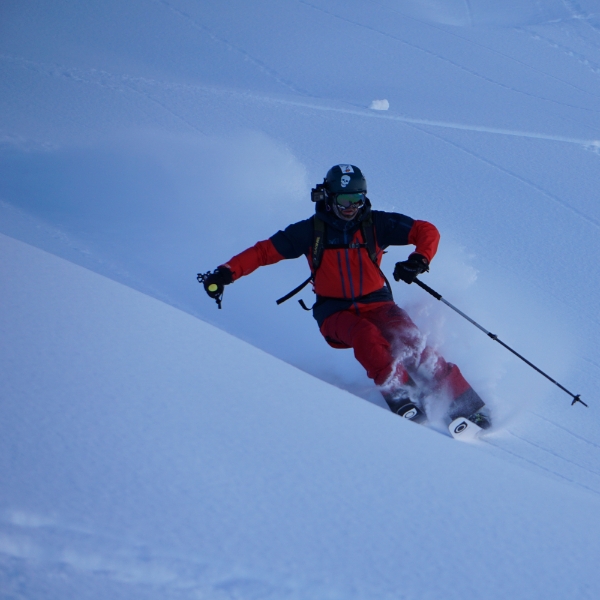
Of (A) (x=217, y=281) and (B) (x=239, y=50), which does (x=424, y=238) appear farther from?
(B) (x=239, y=50)

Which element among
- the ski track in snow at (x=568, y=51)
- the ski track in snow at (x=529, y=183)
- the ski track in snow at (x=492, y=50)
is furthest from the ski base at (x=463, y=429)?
the ski track in snow at (x=568, y=51)

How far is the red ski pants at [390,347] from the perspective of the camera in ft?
12.1

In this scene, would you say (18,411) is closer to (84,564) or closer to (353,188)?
(84,564)

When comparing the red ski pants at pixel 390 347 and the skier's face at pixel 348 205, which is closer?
the red ski pants at pixel 390 347

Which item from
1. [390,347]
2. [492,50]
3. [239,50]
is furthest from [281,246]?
[492,50]

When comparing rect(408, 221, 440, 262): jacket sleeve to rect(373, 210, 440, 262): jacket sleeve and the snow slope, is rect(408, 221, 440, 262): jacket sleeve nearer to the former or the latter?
rect(373, 210, 440, 262): jacket sleeve

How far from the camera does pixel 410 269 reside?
3846 millimetres

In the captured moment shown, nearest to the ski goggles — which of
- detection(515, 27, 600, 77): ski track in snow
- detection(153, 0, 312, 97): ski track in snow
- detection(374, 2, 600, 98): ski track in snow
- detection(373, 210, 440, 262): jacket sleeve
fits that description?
detection(373, 210, 440, 262): jacket sleeve

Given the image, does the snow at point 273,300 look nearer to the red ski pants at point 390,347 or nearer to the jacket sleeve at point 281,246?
the red ski pants at point 390,347

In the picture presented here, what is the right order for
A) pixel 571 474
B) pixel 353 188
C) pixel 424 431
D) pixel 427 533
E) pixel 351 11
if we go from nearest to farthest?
1. pixel 427 533
2. pixel 424 431
3. pixel 571 474
4. pixel 353 188
5. pixel 351 11

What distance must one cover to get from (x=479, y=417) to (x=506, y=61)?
8.59 meters

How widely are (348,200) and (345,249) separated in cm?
33

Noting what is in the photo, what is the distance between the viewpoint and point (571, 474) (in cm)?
317

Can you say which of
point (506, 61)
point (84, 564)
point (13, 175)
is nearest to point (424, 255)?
point (84, 564)
